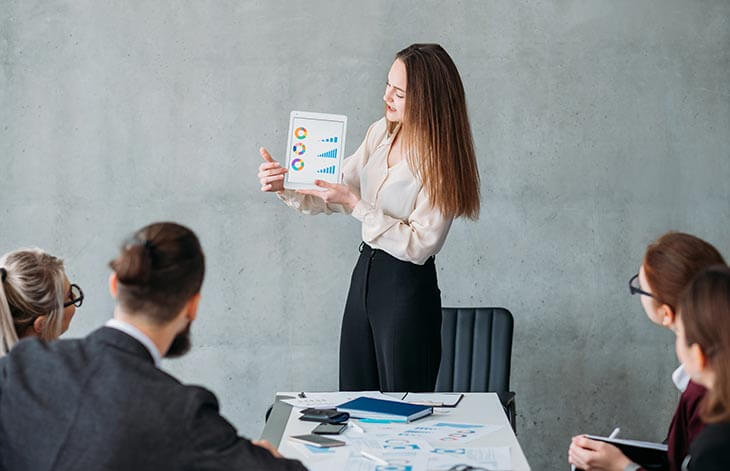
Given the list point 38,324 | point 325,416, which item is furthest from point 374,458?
point 38,324

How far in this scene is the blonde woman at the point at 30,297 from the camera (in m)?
2.51

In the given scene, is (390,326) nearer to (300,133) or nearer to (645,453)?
(300,133)

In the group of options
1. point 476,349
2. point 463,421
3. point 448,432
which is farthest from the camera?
point 476,349

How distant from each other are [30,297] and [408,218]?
1453 millimetres

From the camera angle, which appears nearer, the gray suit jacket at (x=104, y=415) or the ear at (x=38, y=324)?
the gray suit jacket at (x=104, y=415)

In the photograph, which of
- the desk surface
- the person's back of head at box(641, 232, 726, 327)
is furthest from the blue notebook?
the person's back of head at box(641, 232, 726, 327)

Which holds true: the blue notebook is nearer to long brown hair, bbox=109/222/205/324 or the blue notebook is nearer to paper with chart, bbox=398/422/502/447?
paper with chart, bbox=398/422/502/447

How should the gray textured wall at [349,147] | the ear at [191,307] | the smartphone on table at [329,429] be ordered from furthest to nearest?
the gray textured wall at [349,147], the smartphone on table at [329,429], the ear at [191,307]

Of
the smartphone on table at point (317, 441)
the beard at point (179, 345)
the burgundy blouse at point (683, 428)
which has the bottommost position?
the smartphone on table at point (317, 441)

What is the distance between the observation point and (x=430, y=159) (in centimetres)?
342

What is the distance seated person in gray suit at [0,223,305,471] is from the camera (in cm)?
178

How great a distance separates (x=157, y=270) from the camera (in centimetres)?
195

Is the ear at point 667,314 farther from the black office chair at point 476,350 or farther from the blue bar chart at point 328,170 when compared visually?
the black office chair at point 476,350

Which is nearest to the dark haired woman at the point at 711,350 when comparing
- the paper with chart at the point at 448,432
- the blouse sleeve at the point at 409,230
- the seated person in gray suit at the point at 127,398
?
the paper with chart at the point at 448,432
